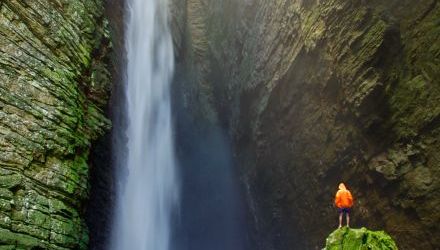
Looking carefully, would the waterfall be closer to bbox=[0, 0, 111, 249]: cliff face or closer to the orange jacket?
bbox=[0, 0, 111, 249]: cliff face

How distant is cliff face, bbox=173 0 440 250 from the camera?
1466 cm

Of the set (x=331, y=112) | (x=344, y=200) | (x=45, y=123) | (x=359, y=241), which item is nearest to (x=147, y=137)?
(x=331, y=112)

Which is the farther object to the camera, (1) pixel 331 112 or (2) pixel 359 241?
(1) pixel 331 112

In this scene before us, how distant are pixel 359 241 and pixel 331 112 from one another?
845 centimetres

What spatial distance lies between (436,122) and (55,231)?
41.4ft

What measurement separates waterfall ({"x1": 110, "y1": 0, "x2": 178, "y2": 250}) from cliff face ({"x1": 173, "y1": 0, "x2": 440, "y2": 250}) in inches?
179

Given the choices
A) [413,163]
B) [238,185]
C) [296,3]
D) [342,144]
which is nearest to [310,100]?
[342,144]

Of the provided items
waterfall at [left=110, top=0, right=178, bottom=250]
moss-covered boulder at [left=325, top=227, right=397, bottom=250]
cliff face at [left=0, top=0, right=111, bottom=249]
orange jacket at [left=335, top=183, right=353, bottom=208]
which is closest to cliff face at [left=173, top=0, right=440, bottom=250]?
orange jacket at [left=335, top=183, right=353, bottom=208]

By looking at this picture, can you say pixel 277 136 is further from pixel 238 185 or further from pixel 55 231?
pixel 55 231

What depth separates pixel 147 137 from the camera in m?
28.5

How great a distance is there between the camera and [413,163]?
14.7 m

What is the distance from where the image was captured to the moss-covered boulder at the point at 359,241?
11336 mm

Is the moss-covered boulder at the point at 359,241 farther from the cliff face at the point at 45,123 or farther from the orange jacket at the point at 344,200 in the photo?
A: the cliff face at the point at 45,123

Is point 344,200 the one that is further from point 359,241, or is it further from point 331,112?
point 331,112
